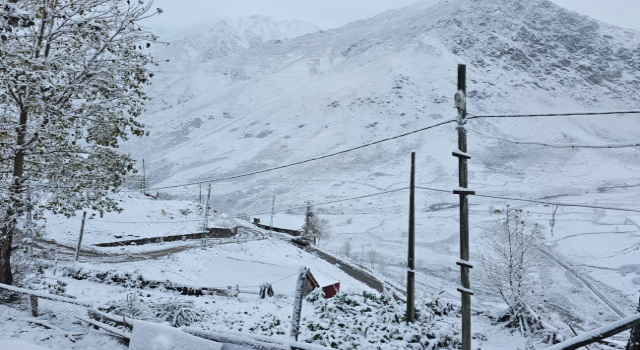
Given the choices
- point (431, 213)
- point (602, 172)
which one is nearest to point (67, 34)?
point (431, 213)

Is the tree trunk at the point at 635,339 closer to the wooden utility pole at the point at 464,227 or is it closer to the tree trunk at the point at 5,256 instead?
the wooden utility pole at the point at 464,227

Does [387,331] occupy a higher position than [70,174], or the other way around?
[70,174]

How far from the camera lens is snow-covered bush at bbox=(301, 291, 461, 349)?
32.6ft

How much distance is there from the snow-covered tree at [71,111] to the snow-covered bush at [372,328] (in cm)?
653

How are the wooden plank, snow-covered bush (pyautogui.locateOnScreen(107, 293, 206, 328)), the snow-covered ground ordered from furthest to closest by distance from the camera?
the snow-covered ground < snow-covered bush (pyautogui.locateOnScreen(107, 293, 206, 328)) < the wooden plank

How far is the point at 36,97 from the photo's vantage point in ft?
25.2

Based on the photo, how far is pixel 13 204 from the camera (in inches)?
314

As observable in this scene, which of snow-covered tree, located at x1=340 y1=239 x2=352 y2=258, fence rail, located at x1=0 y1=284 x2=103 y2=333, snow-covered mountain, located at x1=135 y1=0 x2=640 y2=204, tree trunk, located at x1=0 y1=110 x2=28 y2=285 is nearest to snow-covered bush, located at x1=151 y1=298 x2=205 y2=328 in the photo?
fence rail, located at x1=0 y1=284 x2=103 y2=333

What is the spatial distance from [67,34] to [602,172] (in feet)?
417

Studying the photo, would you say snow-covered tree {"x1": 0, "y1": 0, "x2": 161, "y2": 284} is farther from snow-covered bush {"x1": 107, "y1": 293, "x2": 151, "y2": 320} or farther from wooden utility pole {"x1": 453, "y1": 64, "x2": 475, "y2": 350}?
wooden utility pole {"x1": 453, "y1": 64, "x2": 475, "y2": 350}

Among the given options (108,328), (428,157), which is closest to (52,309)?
(108,328)

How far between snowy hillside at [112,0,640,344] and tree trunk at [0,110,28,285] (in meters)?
34.2

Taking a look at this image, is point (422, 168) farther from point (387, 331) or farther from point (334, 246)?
point (387, 331)

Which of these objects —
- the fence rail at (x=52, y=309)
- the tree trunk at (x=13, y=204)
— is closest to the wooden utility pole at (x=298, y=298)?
the fence rail at (x=52, y=309)
